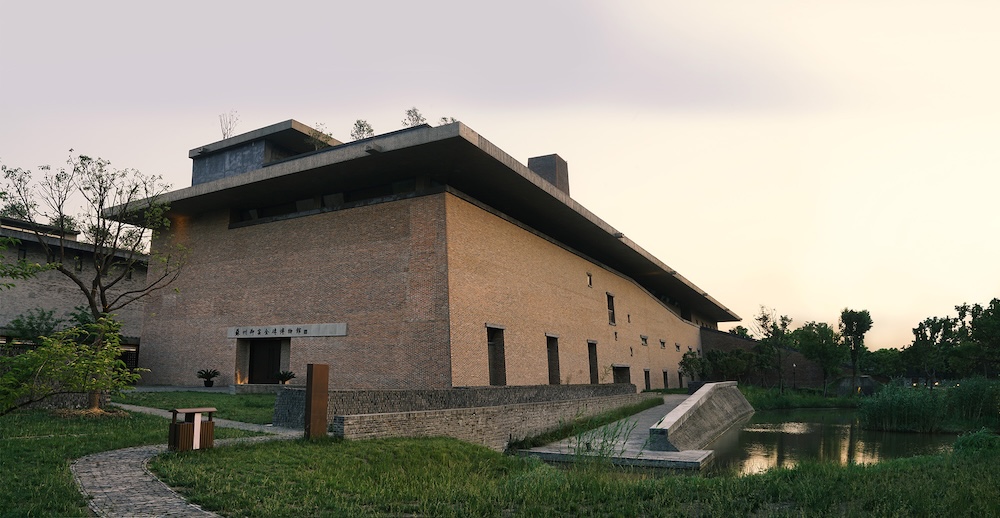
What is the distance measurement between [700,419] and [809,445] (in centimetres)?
353

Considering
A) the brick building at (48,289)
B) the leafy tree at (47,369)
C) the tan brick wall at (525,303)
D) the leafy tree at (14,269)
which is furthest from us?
the brick building at (48,289)

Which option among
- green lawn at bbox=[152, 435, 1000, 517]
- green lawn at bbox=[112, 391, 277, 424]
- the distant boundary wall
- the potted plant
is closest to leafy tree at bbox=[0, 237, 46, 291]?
green lawn at bbox=[152, 435, 1000, 517]

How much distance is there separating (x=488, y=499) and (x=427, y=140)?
586 inches

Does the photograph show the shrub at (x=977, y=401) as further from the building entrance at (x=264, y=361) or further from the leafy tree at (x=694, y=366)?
the building entrance at (x=264, y=361)

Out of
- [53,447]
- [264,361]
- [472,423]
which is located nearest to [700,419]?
[472,423]

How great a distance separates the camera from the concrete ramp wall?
16.8 metres

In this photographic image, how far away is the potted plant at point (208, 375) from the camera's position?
27.5 meters

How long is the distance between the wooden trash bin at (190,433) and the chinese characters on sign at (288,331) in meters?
13.6

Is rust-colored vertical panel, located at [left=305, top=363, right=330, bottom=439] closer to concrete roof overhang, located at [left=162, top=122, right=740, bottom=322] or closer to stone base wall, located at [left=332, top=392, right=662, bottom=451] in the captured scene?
stone base wall, located at [left=332, top=392, right=662, bottom=451]

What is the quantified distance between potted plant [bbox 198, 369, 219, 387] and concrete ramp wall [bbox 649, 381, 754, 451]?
1994 centimetres

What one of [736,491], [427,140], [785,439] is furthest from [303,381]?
[736,491]

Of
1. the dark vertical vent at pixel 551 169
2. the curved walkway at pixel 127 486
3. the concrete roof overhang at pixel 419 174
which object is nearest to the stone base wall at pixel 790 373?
the dark vertical vent at pixel 551 169

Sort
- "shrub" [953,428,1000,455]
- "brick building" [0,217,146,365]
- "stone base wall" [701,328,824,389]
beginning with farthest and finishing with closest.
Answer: "stone base wall" [701,328,824,389] < "brick building" [0,217,146,365] < "shrub" [953,428,1000,455]

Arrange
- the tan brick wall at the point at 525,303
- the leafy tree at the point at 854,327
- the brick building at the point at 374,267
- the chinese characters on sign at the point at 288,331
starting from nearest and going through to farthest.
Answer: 1. the brick building at the point at 374,267
2. the tan brick wall at the point at 525,303
3. the chinese characters on sign at the point at 288,331
4. the leafy tree at the point at 854,327
